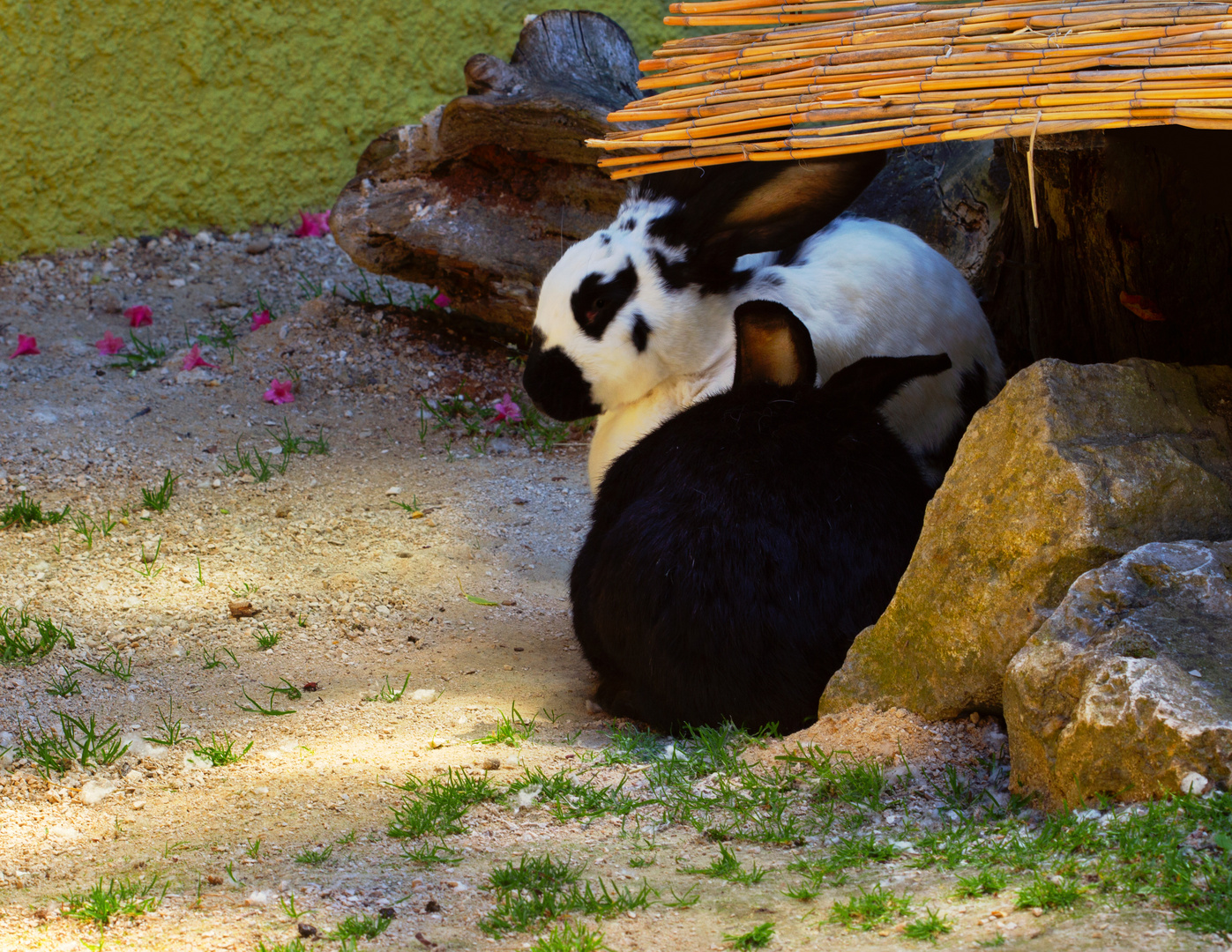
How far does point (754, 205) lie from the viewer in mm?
3166

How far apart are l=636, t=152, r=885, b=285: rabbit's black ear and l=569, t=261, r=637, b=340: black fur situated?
6.6 inches

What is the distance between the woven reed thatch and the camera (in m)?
2.13

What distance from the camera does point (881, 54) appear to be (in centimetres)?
255

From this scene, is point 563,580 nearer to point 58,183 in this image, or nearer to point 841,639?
point 841,639

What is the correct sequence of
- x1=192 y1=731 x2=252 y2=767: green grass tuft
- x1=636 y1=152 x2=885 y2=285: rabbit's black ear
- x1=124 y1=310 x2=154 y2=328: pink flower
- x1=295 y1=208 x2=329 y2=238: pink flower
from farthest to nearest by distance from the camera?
x1=295 y1=208 x2=329 y2=238: pink flower < x1=124 y1=310 x2=154 y2=328: pink flower < x1=636 y1=152 x2=885 y2=285: rabbit's black ear < x1=192 y1=731 x2=252 y2=767: green grass tuft

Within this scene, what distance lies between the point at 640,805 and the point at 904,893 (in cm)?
61

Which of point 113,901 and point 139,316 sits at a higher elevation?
point 139,316

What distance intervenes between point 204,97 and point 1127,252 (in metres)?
4.75

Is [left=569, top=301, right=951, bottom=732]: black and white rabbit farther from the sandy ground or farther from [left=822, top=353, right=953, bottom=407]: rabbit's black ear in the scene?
the sandy ground

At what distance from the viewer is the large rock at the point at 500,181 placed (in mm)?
4879

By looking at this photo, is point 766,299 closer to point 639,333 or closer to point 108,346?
point 639,333

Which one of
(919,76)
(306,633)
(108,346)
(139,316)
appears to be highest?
(919,76)

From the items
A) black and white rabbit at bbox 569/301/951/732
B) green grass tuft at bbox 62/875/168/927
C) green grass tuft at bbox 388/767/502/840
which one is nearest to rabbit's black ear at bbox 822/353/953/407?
black and white rabbit at bbox 569/301/951/732

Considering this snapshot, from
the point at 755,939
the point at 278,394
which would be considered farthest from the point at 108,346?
the point at 755,939
